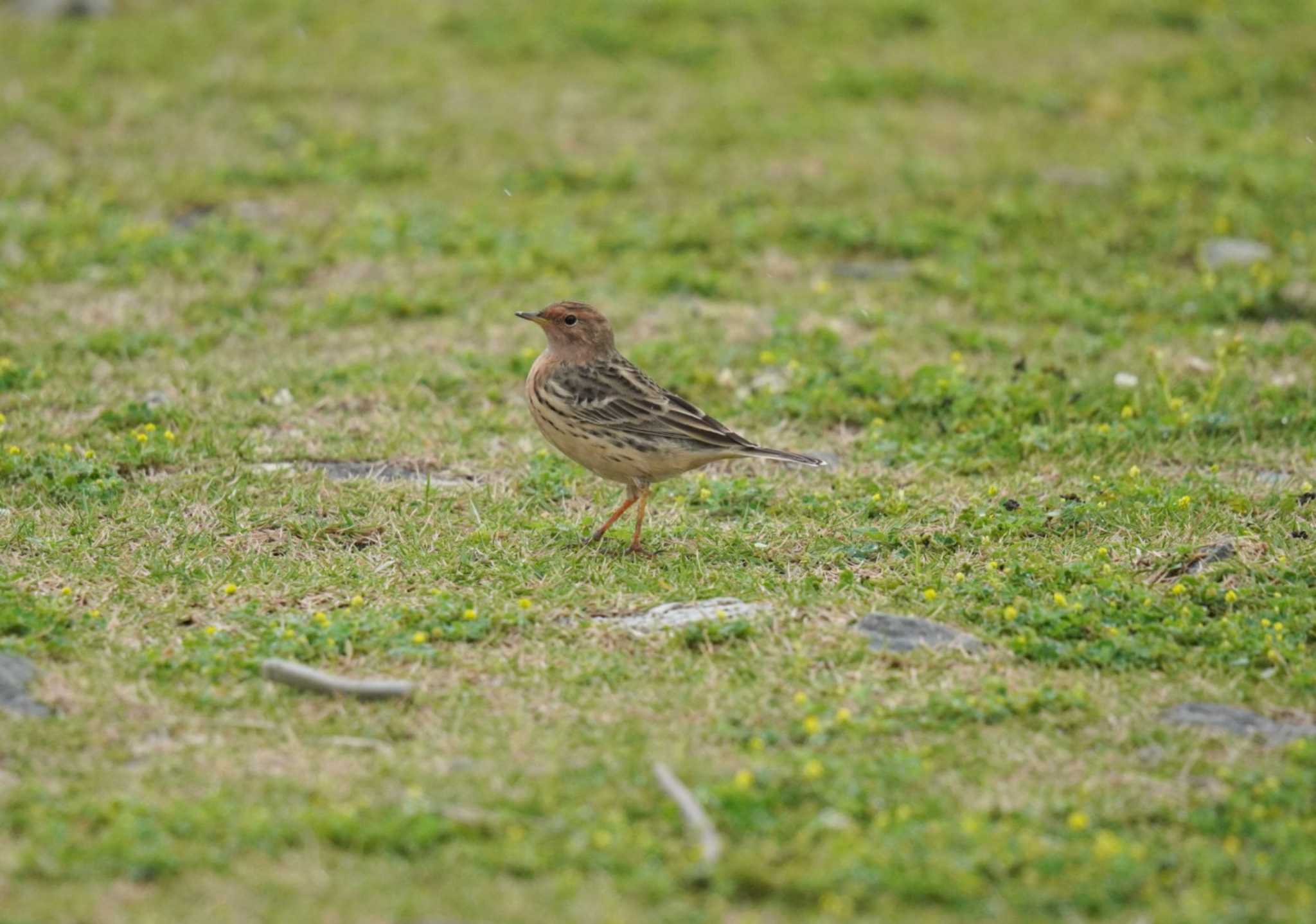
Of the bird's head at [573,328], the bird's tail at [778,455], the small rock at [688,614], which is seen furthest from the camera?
the bird's head at [573,328]

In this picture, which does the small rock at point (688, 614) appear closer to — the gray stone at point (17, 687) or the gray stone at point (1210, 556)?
the gray stone at point (1210, 556)

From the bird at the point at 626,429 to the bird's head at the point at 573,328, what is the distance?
0.12 m

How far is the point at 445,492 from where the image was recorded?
9.41 meters

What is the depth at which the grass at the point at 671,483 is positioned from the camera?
226 inches

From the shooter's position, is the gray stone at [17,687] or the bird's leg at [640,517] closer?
the gray stone at [17,687]

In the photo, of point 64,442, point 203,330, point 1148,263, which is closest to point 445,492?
point 64,442

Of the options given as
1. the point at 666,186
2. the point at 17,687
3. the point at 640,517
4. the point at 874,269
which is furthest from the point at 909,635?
the point at 666,186

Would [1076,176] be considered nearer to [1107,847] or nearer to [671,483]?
[671,483]

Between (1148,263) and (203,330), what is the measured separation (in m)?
7.92

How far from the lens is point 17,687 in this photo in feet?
22.2

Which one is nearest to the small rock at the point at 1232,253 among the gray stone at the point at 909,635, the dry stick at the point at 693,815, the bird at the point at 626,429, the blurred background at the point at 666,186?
the blurred background at the point at 666,186

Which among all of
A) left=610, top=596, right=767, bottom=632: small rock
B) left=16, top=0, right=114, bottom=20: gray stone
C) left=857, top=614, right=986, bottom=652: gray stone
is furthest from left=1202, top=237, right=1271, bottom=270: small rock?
left=16, top=0, right=114, bottom=20: gray stone

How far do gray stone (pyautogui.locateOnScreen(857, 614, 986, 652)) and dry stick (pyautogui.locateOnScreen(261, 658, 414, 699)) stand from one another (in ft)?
7.29

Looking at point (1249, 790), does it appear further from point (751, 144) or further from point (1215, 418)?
point (751, 144)
